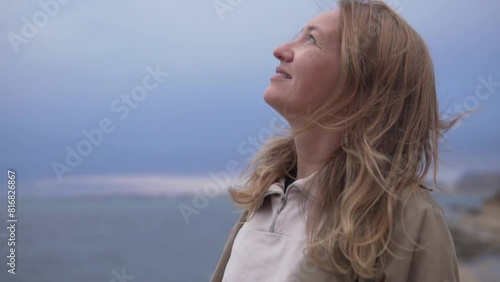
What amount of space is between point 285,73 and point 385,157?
10.5 inches

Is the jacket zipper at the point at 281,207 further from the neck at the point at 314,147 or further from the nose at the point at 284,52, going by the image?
the nose at the point at 284,52

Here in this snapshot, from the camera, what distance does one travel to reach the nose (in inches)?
46.1

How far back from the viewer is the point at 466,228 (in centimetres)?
263

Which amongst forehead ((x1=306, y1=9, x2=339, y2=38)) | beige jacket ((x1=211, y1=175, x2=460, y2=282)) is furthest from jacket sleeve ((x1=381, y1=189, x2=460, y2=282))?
forehead ((x1=306, y1=9, x2=339, y2=38))

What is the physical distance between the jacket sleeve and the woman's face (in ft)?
0.94

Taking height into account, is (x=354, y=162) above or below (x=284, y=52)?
below

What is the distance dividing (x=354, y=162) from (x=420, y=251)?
20cm

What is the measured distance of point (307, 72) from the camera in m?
1.13

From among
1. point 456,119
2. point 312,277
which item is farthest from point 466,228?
point 312,277

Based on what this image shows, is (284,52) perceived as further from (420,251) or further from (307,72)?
(420,251)

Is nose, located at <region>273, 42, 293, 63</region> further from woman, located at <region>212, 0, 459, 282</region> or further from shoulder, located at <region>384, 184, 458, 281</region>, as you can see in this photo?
shoulder, located at <region>384, 184, 458, 281</region>

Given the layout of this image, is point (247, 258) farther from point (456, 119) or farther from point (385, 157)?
point (456, 119)

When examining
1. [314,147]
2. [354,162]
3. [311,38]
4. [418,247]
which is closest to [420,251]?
[418,247]

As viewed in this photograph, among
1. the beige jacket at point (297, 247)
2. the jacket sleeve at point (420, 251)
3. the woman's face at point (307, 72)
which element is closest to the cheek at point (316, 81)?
the woman's face at point (307, 72)
